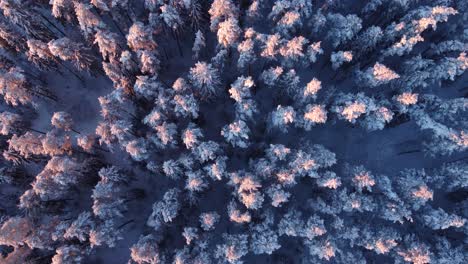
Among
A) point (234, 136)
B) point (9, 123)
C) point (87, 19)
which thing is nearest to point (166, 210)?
point (234, 136)

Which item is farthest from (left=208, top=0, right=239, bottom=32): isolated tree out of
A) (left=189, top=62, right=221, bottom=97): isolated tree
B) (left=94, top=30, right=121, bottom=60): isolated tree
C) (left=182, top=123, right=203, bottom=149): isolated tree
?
(left=182, top=123, right=203, bottom=149): isolated tree

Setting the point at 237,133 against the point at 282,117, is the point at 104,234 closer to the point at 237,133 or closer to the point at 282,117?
the point at 237,133

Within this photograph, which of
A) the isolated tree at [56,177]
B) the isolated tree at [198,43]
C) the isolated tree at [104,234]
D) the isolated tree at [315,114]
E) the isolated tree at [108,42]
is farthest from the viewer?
the isolated tree at [198,43]

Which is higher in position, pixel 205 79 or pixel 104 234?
pixel 205 79

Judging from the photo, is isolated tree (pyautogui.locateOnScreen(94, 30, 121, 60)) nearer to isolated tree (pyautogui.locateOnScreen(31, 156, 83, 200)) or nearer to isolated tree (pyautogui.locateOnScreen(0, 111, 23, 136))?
isolated tree (pyautogui.locateOnScreen(0, 111, 23, 136))

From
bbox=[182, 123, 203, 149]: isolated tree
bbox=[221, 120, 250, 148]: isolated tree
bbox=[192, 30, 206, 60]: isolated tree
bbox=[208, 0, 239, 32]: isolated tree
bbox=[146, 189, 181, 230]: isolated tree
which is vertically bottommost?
bbox=[146, 189, 181, 230]: isolated tree

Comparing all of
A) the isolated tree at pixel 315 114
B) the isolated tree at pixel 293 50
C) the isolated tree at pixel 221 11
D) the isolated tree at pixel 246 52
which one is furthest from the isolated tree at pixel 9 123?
the isolated tree at pixel 315 114

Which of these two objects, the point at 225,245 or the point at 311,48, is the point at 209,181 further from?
the point at 311,48

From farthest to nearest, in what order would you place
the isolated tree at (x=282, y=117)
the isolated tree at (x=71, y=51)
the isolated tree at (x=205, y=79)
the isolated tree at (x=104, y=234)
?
the isolated tree at (x=71, y=51)
the isolated tree at (x=282, y=117)
the isolated tree at (x=205, y=79)
the isolated tree at (x=104, y=234)

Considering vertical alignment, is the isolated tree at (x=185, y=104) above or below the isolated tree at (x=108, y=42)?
below

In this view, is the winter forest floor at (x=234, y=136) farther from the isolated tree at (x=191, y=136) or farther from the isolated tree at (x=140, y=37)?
the isolated tree at (x=191, y=136)

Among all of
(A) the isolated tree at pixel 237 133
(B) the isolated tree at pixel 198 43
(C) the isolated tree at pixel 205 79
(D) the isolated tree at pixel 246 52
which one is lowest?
(A) the isolated tree at pixel 237 133
